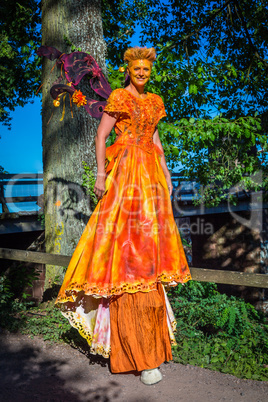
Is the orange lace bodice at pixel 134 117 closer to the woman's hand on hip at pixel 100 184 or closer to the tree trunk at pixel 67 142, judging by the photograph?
the woman's hand on hip at pixel 100 184

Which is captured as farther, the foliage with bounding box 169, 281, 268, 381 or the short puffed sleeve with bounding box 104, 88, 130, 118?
the foliage with bounding box 169, 281, 268, 381

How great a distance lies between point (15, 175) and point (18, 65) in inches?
118

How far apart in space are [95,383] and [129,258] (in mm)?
1023

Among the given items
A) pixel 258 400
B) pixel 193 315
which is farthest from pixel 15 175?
pixel 258 400

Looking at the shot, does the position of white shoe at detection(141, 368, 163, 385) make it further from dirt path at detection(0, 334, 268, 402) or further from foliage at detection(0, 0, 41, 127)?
foliage at detection(0, 0, 41, 127)

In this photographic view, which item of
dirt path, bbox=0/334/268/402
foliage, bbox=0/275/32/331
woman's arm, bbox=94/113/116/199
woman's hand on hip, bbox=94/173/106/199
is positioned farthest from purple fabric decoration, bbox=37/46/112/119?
dirt path, bbox=0/334/268/402

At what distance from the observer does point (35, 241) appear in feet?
34.7

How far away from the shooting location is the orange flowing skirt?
266cm

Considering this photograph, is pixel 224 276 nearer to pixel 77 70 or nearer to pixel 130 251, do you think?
pixel 130 251

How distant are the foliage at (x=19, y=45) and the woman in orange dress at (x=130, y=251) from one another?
4561 millimetres

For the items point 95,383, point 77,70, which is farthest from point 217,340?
point 77,70

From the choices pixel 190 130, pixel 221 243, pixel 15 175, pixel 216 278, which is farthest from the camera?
pixel 221 243

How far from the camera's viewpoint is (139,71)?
288 centimetres

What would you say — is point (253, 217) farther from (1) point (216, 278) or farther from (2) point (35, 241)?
(1) point (216, 278)
